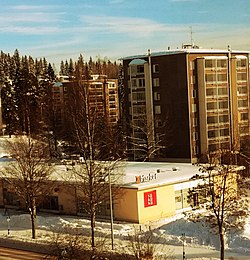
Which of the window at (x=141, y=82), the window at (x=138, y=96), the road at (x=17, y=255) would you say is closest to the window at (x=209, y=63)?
the window at (x=141, y=82)

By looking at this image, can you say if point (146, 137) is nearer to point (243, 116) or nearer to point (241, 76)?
point (243, 116)

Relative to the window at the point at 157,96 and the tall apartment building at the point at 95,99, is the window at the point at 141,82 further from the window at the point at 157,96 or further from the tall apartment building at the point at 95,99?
the tall apartment building at the point at 95,99

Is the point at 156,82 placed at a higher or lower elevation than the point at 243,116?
higher

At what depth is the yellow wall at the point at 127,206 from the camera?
2395cm

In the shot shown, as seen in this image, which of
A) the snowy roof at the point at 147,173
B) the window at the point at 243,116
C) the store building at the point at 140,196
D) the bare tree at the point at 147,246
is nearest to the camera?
the bare tree at the point at 147,246

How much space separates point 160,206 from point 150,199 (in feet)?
2.66

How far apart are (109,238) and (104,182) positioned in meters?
2.95

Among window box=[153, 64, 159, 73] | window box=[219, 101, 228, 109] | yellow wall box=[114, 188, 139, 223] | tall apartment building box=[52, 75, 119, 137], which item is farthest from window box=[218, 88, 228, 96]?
yellow wall box=[114, 188, 139, 223]

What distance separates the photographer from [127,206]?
24188 millimetres

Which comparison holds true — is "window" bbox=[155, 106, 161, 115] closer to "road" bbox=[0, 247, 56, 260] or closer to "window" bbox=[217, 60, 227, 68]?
"window" bbox=[217, 60, 227, 68]

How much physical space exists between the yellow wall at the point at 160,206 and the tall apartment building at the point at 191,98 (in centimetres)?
1572

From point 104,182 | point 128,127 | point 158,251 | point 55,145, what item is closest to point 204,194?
point 158,251

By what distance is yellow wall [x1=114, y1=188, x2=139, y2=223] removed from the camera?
943 inches

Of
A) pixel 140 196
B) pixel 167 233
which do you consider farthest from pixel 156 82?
pixel 167 233
